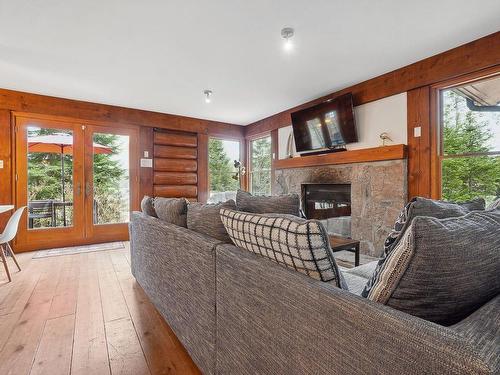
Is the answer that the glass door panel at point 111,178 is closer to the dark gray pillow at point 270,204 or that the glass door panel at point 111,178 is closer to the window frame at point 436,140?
the dark gray pillow at point 270,204

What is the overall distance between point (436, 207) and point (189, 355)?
4.83ft

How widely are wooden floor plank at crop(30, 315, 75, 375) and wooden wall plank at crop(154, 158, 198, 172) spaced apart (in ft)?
11.0

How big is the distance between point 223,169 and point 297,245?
201 inches

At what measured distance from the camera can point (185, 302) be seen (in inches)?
59.5

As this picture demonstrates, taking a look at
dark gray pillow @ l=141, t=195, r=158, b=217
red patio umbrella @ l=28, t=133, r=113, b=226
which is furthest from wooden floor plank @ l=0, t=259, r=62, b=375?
red patio umbrella @ l=28, t=133, r=113, b=226

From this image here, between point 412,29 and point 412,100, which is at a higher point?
point 412,29

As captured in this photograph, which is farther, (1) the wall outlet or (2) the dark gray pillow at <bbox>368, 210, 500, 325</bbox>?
(1) the wall outlet

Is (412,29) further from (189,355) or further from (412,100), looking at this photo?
(189,355)

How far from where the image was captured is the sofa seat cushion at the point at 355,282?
4.40ft

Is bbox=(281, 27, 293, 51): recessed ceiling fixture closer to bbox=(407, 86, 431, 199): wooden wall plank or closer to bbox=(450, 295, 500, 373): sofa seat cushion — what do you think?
bbox=(407, 86, 431, 199): wooden wall plank

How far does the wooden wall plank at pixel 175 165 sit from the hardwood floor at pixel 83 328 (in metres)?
2.48

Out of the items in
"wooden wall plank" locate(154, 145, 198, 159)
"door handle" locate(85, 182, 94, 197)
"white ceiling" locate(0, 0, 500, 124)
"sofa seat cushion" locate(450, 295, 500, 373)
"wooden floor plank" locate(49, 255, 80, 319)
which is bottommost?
"wooden floor plank" locate(49, 255, 80, 319)

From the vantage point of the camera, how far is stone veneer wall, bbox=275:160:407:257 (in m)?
3.16

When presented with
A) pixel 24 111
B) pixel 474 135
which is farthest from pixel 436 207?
pixel 24 111
